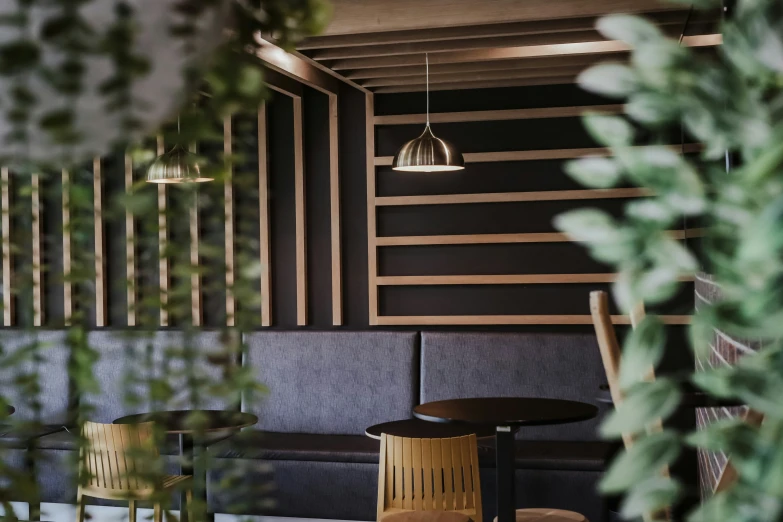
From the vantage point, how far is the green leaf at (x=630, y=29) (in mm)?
599

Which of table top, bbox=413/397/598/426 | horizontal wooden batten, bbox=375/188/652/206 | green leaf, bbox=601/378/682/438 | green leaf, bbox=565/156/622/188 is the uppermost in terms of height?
horizontal wooden batten, bbox=375/188/652/206

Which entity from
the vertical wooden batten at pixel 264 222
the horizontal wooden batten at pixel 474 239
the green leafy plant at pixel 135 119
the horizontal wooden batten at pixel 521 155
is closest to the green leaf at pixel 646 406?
the green leafy plant at pixel 135 119

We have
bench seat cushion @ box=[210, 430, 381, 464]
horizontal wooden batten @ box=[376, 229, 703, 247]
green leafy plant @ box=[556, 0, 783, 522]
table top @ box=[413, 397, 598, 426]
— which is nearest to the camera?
green leafy plant @ box=[556, 0, 783, 522]

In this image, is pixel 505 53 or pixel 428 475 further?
pixel 505 53

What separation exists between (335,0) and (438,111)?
2.08 metres

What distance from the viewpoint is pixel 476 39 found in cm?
523

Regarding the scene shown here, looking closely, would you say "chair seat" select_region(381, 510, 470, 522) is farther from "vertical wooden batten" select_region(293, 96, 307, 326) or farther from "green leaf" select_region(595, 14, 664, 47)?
"green leaf" select_region(595, 14, 664, 47)

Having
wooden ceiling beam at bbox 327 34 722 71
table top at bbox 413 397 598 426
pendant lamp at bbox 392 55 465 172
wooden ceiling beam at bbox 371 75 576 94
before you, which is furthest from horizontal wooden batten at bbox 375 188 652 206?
table top at bbox 413 397 598 426

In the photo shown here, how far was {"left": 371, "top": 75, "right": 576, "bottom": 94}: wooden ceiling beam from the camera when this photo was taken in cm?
633

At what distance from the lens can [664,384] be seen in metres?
0.57

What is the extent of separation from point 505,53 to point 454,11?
0.85 meters

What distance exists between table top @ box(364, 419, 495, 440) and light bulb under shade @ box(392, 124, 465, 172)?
141cm

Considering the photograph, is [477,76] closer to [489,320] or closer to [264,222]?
[489,320]

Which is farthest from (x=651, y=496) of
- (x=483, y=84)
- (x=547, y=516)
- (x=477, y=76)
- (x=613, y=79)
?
(x=483, y=84)
